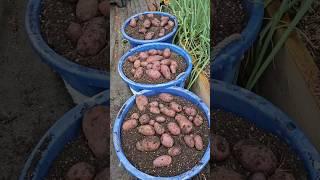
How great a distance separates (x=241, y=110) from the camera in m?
1.24

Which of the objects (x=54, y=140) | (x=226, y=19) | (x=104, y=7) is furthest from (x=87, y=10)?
(x=54, y=140)

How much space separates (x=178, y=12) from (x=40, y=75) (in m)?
1.31

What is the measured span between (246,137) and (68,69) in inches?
23.2

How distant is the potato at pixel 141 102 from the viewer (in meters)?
0.61

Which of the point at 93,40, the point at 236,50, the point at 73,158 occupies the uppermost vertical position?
the point at 236,50

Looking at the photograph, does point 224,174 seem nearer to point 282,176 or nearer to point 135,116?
point 282,176

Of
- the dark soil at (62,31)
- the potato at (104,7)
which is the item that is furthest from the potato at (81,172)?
the potato at (104,7)

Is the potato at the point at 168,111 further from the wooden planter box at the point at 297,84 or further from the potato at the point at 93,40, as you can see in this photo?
the potato at the point at 93,40

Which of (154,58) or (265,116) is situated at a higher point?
(154,58)

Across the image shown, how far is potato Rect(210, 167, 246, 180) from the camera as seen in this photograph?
1074mm

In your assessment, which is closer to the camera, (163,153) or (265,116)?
(163,153)

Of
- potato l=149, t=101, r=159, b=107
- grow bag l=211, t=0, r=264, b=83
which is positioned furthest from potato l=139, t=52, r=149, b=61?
grow bag l=211, t=0, r=264, b=83

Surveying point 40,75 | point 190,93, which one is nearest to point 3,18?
point 40,75

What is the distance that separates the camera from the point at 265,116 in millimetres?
1194
